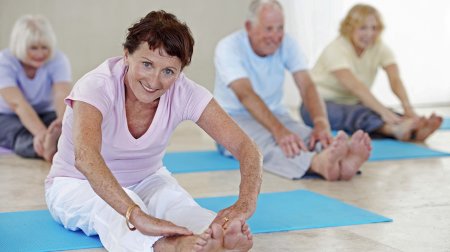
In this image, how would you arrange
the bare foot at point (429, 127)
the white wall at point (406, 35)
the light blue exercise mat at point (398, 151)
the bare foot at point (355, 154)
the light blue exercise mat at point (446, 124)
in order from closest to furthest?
the bare foot at point (355, 154), the light blue exercise mat at point (398, 151), the bare foot at point (429, 127), the light blue exercise mat at point (446, 124), the white wall at point (406, 35)

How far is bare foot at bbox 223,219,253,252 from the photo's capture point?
7.23 feet

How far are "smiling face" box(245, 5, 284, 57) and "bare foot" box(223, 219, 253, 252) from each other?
2.16 metres

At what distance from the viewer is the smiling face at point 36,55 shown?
451 cm

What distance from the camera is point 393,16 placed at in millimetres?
7289

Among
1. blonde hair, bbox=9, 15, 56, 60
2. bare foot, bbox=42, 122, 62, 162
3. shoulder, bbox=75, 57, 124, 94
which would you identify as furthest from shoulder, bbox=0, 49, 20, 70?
shoulder, bbox=75, 57, 124, 94

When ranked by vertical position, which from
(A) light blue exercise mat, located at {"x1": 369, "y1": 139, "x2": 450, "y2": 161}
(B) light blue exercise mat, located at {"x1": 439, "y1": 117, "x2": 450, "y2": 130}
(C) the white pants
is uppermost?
(C) the white pants

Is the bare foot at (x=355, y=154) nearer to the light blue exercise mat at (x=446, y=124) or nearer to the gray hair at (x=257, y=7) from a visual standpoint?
the gray hair at (x=257, y=7)

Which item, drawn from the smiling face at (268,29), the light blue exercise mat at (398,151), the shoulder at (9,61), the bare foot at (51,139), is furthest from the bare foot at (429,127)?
the shoulder at (9,61)

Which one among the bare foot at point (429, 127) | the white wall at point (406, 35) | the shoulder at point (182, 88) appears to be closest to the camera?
the shoulder at point (182, 88)

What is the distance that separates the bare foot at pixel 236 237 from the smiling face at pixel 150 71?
0.51 meters

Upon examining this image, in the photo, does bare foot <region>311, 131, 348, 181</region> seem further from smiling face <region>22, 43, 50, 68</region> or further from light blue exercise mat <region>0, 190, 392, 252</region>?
smiling face <region>22, 43, 50, 68</region>

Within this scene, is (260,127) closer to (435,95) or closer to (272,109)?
(272,109)

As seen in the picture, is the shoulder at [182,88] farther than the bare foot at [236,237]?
Yes

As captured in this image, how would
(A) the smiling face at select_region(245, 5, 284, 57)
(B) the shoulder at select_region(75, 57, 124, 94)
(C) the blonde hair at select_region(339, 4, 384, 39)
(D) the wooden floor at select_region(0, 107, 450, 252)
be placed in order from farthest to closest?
1. (C) the blonde hair at select_region(339, 4, 384, 39)
2. (A) the smiling face at select_region(245, 5, 284, 57)
3. (D) the wooden floor at select_region(0, 107, 450, 252)
4. (B) the shoulder at select_region(75, 57, 124, 94)
